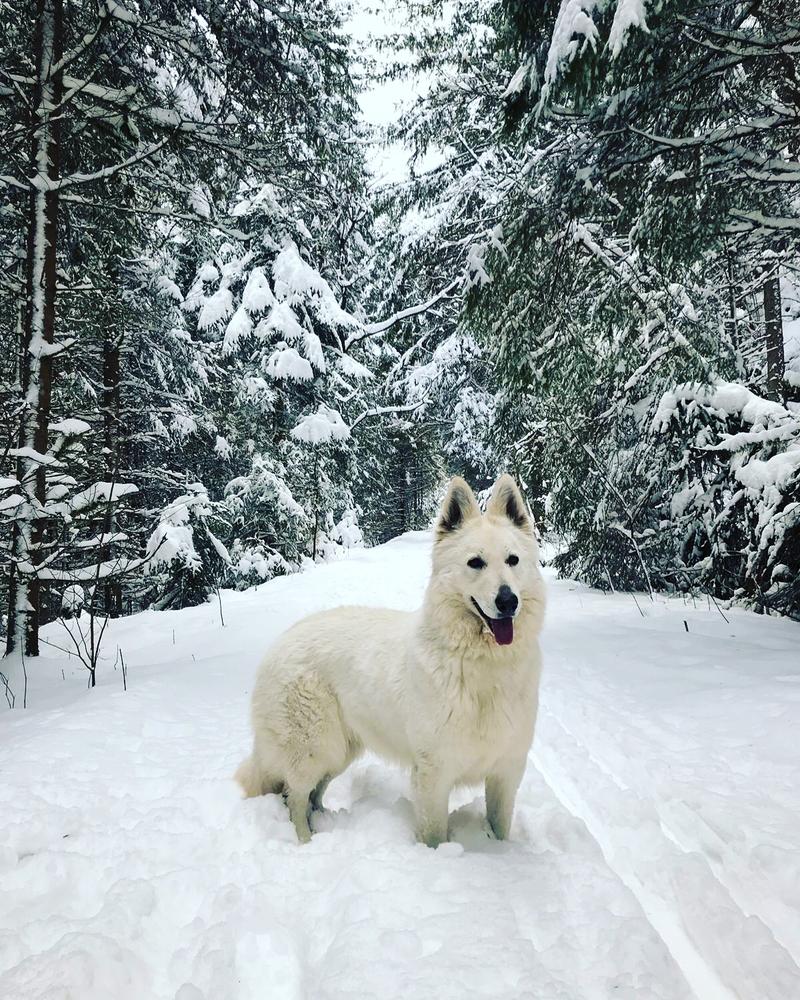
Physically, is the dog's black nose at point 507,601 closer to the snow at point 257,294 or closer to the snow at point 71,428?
the snow at point 71,428

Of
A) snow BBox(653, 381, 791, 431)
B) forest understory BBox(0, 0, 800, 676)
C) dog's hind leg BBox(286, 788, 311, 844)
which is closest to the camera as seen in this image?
dog's hind leg BBox(286, 788, 311, 844)

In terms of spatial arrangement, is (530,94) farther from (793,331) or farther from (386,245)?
(386,245)

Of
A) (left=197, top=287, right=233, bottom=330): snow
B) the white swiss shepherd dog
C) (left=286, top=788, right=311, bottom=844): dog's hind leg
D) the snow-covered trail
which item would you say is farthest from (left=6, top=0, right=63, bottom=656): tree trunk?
(left=197, top=287, right=233, bottom=330): snow

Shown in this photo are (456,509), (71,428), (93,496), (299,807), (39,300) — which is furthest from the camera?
(39,300)

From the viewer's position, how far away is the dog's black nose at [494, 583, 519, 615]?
2.26 meters

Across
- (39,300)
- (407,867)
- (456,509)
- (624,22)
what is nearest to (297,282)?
(39,300)

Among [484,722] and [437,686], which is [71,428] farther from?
[484,722]

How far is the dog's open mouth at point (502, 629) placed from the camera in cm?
233

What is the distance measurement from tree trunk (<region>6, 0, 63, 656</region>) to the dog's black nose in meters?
4.92

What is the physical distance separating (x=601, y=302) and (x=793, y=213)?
2.02 metres

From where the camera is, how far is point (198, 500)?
8797 mm

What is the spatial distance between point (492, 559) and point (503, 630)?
320mm

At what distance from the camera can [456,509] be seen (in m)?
2.78

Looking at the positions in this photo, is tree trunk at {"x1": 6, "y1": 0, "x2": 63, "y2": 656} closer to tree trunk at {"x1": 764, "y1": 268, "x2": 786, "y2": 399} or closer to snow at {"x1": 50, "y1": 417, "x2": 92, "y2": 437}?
snow at {"x1": 50, "y1": 417, "x2": 92, "y2": 437}
